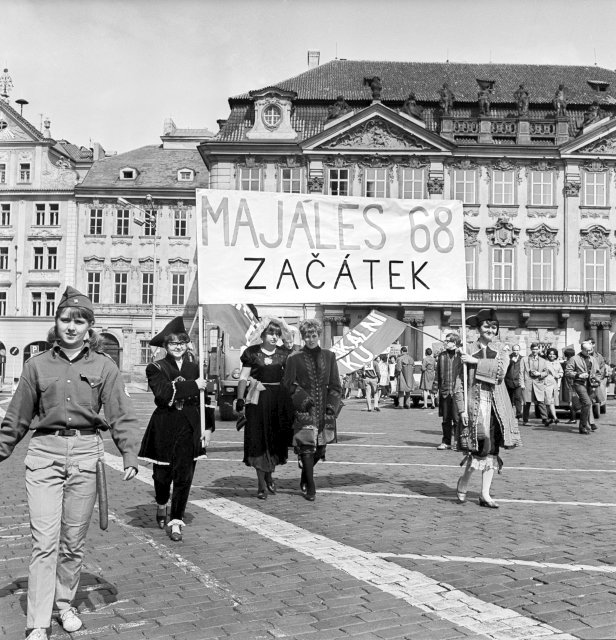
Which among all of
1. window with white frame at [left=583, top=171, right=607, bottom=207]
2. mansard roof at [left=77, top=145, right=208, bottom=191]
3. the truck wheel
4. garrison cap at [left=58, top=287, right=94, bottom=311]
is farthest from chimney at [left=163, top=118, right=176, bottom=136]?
garrison cap at [left=58, top=287, right=94, bottom=311]

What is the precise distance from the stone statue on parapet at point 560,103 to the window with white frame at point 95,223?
88.1 ft

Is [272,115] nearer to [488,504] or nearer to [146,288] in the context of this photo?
[146,288]

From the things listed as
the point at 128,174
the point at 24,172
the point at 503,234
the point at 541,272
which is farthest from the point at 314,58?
the point at 541,272

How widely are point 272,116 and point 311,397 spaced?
37847 mm

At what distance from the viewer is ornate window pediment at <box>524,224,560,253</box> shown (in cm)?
4450

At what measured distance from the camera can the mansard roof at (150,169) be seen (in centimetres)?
5297

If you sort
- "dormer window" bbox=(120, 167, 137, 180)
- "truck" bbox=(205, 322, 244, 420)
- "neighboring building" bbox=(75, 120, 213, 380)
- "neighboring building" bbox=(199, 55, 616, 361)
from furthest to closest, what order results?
1. "dormer window" bbox=(120, 167, 137, 180)
2. "neighboring building" bbox=(75, 120, 213, 380)
3. "neighboring building" bbox=(199, 55, 616, 361)
4. "truck" bbox=(205, 322, 244, 420)

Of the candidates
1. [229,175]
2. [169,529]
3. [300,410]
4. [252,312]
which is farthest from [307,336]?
[229,175]

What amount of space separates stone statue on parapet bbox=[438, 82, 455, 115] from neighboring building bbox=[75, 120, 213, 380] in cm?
1595

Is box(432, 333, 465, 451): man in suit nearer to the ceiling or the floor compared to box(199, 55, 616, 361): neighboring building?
nearer to the floor

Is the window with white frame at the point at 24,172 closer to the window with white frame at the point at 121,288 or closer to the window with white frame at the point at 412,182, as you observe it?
the window with white frame at the point at 121,288

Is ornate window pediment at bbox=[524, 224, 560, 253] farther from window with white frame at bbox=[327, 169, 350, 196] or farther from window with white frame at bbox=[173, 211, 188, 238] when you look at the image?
window with white frame at bbox=[173, 211, 188, 238]

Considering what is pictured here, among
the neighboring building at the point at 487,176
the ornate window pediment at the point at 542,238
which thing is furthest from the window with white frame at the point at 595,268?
the ornate window pediment at the point at 542,238

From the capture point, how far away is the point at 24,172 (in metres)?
52.3
